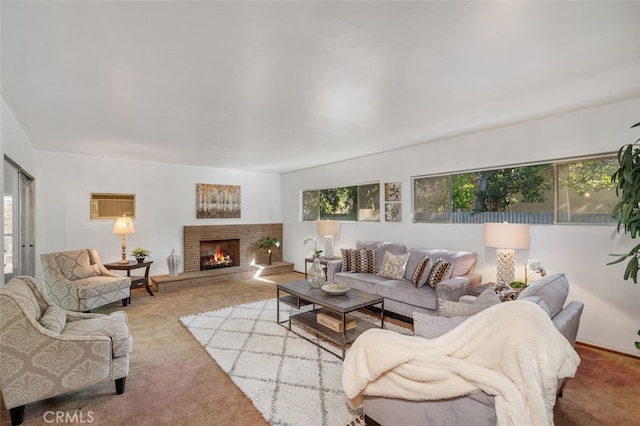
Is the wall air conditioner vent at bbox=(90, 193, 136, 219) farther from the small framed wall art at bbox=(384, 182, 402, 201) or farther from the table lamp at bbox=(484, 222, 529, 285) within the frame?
the table lamp at bbox=(484, 222, 529, 285)

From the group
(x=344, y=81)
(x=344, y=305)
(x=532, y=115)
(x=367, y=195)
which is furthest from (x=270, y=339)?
(x=532, y=115)

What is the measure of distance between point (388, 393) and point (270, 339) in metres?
1.85

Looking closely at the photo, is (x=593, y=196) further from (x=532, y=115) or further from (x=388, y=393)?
(x=388, y=393)

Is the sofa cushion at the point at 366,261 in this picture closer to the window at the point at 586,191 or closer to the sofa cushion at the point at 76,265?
the window at the point at 586,191

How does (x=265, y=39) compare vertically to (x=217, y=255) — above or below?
above

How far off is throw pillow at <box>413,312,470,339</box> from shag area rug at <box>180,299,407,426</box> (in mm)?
806

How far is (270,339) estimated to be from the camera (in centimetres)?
328

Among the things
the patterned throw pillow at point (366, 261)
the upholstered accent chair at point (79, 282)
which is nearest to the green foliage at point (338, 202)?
the patterned throw pillow at point (366, 261)

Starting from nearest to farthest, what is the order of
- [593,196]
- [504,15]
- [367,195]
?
[504,15] → [593,196] → [367,195]

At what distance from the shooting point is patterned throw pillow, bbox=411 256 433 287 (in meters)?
3.75

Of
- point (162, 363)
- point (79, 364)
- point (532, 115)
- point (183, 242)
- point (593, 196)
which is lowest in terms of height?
point (162, 363)

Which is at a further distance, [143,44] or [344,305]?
[344,305]

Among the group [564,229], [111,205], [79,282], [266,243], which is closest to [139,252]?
[111,205]

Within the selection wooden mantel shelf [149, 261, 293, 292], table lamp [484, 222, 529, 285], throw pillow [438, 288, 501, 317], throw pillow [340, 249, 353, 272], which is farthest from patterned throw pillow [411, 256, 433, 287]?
wooden mantel shelf [149, 261, 293, 292]
